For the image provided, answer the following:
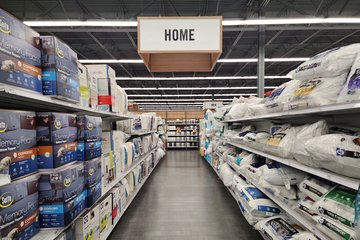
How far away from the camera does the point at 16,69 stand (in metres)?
1.19

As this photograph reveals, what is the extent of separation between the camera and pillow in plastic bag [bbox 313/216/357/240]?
123 cm

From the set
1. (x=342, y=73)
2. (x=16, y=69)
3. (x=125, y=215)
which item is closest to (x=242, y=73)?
(x=125, y=215)

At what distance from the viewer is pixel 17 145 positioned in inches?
49.0

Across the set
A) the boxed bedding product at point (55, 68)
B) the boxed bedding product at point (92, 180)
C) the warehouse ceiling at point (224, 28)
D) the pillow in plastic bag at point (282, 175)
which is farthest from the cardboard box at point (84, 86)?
the warehouse ceiling at point (224, 28)

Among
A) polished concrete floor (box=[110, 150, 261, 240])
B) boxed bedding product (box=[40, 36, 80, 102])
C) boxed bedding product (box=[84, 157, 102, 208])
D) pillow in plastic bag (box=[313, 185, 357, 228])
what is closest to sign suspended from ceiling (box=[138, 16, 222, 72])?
boxed bedding product (box=[40, 36, 80, 102])

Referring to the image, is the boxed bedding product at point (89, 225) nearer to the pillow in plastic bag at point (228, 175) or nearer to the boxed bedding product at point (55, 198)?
the boxed bedding product at point (55, 198)

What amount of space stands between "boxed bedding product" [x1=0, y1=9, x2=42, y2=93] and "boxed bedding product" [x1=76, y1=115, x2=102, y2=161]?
537 millimetres

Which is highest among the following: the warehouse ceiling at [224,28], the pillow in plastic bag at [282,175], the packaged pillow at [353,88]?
the warehouse ceiling at [224,28]

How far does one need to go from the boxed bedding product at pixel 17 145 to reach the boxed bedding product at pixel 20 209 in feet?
0.21

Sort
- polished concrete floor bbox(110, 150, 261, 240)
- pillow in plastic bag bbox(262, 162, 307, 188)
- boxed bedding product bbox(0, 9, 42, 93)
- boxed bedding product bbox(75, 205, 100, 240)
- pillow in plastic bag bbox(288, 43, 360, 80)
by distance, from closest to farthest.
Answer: boxed bedding product bbox(0, 9, 42, 93) < pillow in plastic bag bbox(288, 43, 360, 80) < boxed bedding product bbox(75, 205, 100, 240) < pillow in plastic bag bbox(262, 162, 307, 188) < polished concrete floor bbox(110, 150, 261, 240)

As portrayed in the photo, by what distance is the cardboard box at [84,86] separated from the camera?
2015mm

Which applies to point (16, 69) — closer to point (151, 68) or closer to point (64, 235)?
point (64, 235)

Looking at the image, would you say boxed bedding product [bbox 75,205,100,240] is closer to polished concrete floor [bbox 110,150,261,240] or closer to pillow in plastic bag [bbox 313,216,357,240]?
polished concrete floor [bbox 110,150,261,240]

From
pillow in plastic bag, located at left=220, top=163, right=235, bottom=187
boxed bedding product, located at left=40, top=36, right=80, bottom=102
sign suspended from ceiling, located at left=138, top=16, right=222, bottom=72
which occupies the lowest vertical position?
pillow in plastic bag, located at left=220, top=163, right=235, bottom=187
